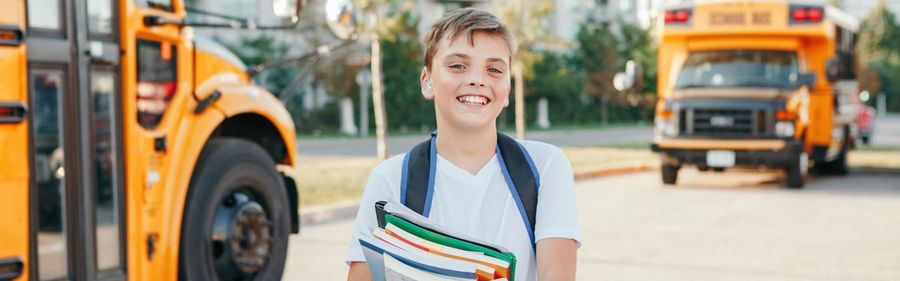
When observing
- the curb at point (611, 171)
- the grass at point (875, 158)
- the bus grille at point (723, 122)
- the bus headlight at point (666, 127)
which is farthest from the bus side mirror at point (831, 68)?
the curb at point (611, 171)

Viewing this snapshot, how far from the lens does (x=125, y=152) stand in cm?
492

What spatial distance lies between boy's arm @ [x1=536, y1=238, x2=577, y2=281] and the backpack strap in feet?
0.15

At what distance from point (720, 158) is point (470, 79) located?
1243 centimetres

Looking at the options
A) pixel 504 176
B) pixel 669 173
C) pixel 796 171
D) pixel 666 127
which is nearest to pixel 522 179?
pixel 504 176

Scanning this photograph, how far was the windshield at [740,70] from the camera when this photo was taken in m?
14.7

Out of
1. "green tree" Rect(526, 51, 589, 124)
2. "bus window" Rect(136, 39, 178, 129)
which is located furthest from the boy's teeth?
"green tree" Rect(526, 51, 589, 124)

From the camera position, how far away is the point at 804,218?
11.0m

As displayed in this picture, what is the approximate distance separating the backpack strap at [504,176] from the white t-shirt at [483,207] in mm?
17

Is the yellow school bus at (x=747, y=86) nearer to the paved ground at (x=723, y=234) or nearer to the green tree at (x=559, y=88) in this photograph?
the paved ground at (x=723, y=234)

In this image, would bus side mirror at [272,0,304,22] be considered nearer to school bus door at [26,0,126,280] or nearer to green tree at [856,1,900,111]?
school bus door at [26,0,126,280]

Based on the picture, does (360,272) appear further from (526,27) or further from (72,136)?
(526,27)

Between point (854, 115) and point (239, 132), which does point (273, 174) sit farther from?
point (854, 115)

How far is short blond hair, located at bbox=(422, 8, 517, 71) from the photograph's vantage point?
2.38 meters

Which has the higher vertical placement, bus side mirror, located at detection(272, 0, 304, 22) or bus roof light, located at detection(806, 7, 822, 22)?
bus roof light, located at detection(806, 7, 822, 22)
